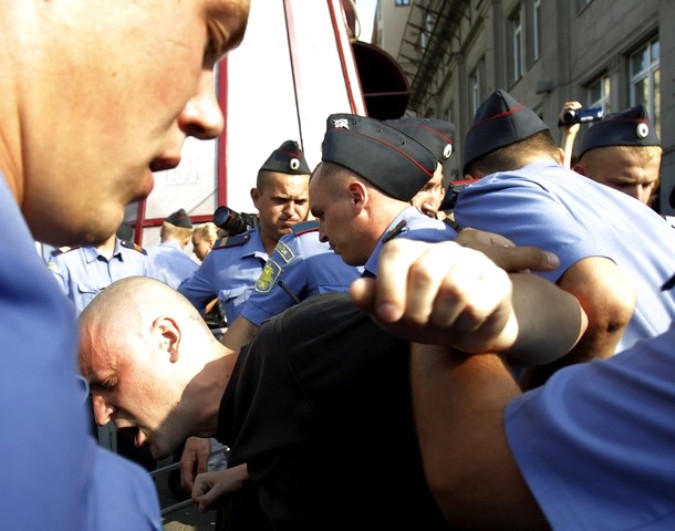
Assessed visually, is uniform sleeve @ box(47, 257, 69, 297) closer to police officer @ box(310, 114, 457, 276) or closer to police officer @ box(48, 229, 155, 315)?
police officer @ box(48, 229, 155, 315)

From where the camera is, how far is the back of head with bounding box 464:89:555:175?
95.2 inches

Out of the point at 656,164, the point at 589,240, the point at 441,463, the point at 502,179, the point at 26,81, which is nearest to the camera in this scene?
the point at 26,81

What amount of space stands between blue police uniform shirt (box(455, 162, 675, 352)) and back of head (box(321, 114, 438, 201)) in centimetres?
74

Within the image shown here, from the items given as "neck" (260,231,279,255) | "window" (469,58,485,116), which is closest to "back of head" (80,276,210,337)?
"neck" (260,231,279,255)

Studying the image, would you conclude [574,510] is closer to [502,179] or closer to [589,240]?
[589,240]

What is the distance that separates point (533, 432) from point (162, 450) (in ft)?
3.80

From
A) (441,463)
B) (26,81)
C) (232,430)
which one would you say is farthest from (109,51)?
(232,430)

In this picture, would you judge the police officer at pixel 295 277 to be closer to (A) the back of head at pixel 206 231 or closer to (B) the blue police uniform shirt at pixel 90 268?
(B) the blue police uniform shirt at pixel 90 268

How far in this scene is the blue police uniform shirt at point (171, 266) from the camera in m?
4.75

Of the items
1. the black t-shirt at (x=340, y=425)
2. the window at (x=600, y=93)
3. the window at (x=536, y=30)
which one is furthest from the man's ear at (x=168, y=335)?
the window at (x=536, y=30)

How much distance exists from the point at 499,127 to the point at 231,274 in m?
2.15

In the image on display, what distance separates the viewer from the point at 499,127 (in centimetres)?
246

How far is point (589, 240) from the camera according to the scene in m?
1.70

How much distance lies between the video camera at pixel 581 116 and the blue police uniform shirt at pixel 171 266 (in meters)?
2.60
